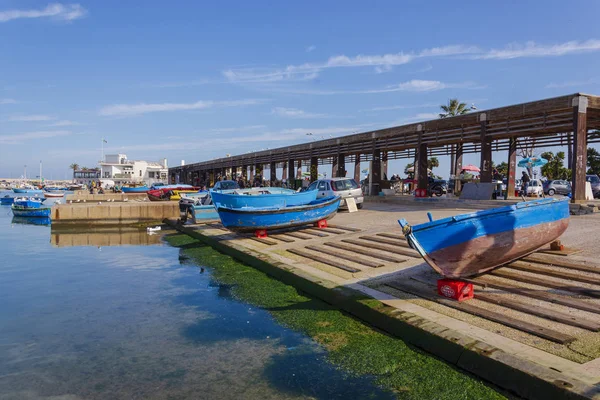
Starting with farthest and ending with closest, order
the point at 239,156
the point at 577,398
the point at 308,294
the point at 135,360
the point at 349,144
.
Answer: the point at 239,156 → the point at 349,144 → the point at 308,294 → the point at 135,360 → the point at 577,398

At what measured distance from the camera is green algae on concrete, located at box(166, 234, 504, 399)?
516 cm

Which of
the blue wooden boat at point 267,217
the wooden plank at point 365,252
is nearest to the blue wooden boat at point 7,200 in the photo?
the blue wooden boat at point 267,217

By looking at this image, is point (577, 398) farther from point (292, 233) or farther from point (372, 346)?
point (292, 233)

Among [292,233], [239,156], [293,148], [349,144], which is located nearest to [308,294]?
[292,233]

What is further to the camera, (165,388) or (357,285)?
(357,285)

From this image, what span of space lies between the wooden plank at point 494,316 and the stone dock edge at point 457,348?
78 centimetres

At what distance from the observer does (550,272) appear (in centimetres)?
808

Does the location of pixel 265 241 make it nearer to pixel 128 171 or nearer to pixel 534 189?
pixel 534 189

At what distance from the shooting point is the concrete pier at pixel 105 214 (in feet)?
87.9

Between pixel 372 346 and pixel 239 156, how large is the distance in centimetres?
4350

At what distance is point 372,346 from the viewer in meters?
6.43

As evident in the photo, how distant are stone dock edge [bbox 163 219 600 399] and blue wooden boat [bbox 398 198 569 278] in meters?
1.14

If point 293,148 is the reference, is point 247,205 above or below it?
below

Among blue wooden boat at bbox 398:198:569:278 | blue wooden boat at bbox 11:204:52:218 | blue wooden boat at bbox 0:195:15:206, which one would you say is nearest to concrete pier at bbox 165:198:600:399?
blue wooden boat at bbox 398:198:569:278
